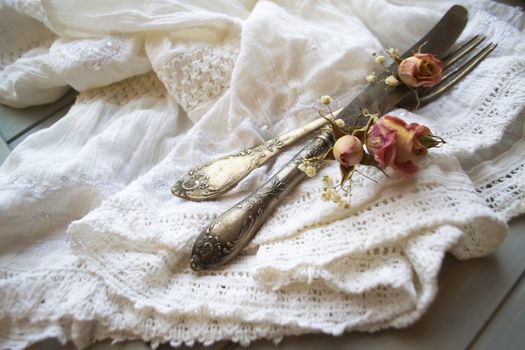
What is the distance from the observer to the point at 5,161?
540 millimetres

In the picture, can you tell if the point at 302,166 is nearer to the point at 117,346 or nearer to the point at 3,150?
the point at 117,346

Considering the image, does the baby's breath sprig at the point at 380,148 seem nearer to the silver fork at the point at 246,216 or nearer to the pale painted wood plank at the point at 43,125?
the silver fork at the point at 246,216

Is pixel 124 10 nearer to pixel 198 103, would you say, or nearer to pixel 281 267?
pixel 198 103

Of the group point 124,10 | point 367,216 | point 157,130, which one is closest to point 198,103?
point 157,130

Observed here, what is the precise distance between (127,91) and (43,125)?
5.2 inches

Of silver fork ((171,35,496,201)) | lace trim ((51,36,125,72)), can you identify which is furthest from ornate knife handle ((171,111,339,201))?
lace trim ((51,36,125,72))

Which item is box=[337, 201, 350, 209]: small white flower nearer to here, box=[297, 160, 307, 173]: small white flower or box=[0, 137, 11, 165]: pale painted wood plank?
box=[297, 160, 307, 173]: small white flower

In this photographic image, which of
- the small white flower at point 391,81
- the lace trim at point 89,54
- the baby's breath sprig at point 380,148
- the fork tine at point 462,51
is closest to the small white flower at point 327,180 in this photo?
the baby's breath sprig at point 380,148

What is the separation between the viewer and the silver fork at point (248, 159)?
1.58ft

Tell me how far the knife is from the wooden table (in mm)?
89

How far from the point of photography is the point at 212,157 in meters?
0.53

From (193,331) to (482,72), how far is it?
44 centimetres

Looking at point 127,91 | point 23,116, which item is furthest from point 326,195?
point 23,116

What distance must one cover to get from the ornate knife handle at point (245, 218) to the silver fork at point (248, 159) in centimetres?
4
